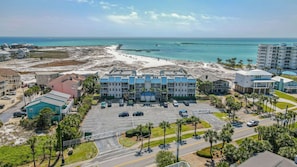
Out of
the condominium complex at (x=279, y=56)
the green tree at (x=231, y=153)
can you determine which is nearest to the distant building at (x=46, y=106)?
the green tree at (x=231, y=153)

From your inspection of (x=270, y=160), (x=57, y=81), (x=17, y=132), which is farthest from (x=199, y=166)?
(x=57, y=81)

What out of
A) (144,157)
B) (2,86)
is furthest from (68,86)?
(144,157)

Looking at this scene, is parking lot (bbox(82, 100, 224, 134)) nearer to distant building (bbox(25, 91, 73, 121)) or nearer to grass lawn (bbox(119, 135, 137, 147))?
grass lawn (bbox(119, 135, 137, 147))

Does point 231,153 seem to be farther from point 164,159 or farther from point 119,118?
point 119,118

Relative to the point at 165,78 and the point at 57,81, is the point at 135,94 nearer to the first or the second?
the point at 165,78

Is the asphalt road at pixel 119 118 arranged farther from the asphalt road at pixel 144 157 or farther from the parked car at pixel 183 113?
the asphalt road at pixel 144 157

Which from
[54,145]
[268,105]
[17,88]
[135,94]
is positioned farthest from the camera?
[17,88]
